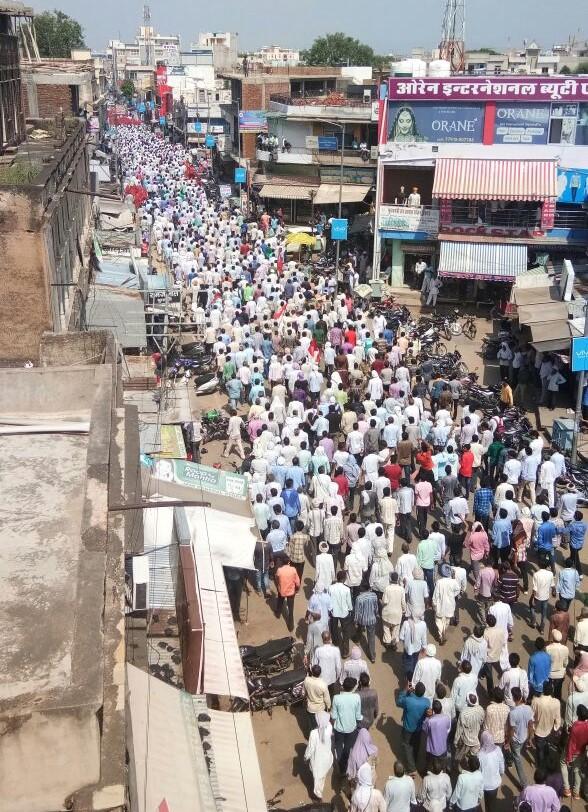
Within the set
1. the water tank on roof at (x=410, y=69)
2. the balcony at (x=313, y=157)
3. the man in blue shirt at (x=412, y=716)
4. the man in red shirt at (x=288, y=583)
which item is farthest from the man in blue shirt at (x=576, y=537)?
the balcony at (x=313, y=157)

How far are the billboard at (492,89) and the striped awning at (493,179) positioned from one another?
1.78 m

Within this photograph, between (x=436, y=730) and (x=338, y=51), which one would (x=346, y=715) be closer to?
(x=436, y=730)

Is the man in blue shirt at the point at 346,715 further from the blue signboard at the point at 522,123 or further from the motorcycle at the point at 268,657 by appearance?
the blue signboard at the point at 522,123

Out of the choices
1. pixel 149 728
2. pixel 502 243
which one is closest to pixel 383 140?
pixel 502 243

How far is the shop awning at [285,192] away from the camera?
34.1 meters

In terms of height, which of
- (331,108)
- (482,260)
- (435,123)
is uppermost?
(331,108)

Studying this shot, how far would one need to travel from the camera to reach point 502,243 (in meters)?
24.1

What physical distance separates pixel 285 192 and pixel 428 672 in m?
29.0

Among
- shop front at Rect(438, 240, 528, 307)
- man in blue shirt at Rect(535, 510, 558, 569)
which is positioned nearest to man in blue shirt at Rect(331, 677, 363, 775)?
man in blue shirt at Rect(535, 510, 558, 569)

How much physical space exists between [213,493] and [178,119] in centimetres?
6435

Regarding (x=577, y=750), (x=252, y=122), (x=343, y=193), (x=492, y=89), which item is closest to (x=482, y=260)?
(x=492, y=89)

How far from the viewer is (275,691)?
8633 mm

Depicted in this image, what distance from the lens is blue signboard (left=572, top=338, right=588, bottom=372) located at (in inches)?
536

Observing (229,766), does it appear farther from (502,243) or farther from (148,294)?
(502,243)
